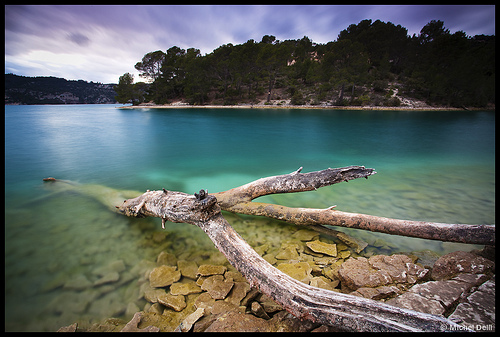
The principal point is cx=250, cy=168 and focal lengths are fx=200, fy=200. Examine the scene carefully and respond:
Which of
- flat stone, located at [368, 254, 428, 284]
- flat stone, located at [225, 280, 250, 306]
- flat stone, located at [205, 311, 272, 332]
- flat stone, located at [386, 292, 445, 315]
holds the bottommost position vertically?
flat stone, located at [225, 280, 250, 306]

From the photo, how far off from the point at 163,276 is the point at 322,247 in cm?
254

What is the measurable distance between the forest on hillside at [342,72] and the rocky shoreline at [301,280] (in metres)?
42.8

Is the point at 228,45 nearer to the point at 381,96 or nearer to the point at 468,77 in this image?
the point at 381,96

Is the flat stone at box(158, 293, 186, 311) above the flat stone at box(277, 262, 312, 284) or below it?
Answer: below

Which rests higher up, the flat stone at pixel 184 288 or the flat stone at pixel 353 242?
the flat stone at pixel 353 242

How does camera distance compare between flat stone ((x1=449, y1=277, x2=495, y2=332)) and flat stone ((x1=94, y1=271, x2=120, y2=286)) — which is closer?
flat stone ((x1=449, y1=277, x2=495, y2=332))

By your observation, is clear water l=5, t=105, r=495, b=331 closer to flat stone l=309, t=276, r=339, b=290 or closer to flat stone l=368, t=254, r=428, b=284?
flat stone l=368, t=254, r=428, b=284

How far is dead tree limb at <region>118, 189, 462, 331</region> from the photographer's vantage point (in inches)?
57.7

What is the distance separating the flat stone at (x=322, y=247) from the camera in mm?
3287

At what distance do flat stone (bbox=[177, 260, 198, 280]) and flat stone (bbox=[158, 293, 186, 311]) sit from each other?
37 cm

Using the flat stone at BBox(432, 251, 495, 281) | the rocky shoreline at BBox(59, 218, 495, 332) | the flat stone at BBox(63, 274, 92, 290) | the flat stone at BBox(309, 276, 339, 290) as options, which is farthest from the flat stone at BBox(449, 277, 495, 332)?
the flat stone at BBox(63, 274, 92, 290)

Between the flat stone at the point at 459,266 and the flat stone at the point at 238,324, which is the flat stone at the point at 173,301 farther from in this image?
the flat stone at the point at 459,266

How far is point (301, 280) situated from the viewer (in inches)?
103

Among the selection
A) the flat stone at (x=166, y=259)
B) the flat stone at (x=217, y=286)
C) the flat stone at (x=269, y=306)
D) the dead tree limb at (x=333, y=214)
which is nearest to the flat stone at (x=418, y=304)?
the flat stone at (x=269, y=306)
